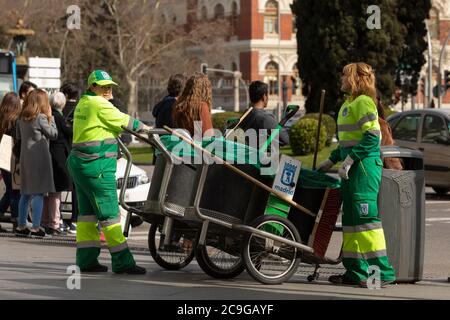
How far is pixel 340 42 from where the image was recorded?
4544cm

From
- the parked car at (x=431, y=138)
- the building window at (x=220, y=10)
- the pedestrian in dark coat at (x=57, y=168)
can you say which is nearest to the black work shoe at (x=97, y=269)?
the pedestrian in dark coat at (x=57, y=168)

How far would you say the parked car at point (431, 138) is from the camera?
22328 mm

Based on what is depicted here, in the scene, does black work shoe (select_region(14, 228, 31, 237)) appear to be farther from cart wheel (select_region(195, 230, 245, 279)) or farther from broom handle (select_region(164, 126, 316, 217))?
broom handle (select_region(164, 126, 316, 217))

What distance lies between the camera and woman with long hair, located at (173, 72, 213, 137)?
475 inches

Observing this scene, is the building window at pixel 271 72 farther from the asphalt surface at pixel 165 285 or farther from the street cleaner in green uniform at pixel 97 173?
the street cleaner in green uniform at pixel 97 173

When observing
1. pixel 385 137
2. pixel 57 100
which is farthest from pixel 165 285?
pixel 57 100

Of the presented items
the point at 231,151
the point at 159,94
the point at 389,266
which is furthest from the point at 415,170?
the point at 159,94

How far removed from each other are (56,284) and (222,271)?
1.56 m

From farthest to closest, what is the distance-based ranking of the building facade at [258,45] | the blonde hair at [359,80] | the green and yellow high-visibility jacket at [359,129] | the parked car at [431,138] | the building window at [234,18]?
the building window at [234,18], the building facade at [258,45], the parked car at [431,138], the blonde hair at [359,80], the green and yellow high-visibility jacket at [359,129]

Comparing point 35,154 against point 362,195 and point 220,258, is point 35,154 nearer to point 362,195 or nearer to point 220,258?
point 220,258

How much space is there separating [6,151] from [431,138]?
929cm

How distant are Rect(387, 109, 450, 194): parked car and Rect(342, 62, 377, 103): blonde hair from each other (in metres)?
11.7

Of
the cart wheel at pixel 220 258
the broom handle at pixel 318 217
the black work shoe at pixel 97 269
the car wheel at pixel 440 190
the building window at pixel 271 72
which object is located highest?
the broom handle at pixel 318 217

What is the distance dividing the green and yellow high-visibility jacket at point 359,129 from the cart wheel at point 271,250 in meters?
0.84
